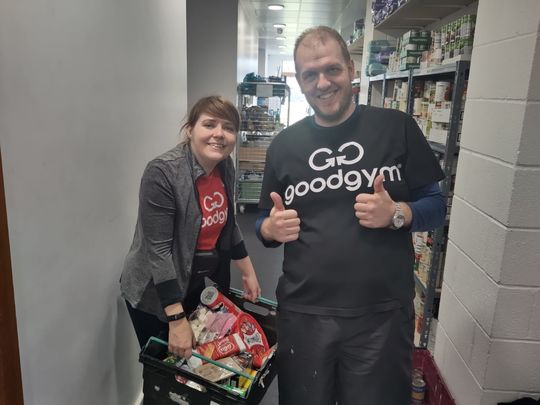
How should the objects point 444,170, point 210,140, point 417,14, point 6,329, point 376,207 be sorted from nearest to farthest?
point 6,329 → point 376,207 → point 210,140 → point 444,170 → point 417,14

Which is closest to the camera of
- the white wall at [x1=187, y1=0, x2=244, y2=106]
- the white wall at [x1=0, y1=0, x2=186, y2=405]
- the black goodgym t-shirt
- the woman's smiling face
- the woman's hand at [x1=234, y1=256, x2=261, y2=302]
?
the white wall at [x1=0, y1=0, x2=186, y2=405]

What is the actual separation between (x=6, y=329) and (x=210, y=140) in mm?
864

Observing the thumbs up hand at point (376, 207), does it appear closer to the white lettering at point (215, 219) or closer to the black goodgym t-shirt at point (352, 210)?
the black goodgym t-shirt at point (352, 210)

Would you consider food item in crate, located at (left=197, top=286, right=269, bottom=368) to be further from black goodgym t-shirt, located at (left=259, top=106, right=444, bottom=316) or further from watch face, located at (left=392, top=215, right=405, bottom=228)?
watch face, located at (left=392, top=215, right=405, bottom=228)

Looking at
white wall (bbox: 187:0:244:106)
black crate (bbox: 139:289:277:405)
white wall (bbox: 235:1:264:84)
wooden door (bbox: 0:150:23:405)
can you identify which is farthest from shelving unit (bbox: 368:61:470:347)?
white wall (bbox: 235:1:264:84)

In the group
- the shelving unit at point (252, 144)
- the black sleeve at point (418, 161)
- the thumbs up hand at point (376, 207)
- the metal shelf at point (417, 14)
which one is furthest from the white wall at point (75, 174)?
the shelving unit at point (252, 144)

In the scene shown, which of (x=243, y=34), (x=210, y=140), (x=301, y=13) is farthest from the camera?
(x=301, y=13)

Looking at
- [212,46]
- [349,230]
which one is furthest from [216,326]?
[212,46]

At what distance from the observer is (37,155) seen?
1144mm

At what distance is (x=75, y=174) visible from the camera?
4.46ft

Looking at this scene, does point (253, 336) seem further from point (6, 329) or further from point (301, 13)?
point (301, 13)

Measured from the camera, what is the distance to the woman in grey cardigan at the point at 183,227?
1463 millimetres

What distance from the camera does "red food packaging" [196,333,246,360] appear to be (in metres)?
1.50

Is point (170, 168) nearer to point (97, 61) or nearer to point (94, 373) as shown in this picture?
point (97, 61)
